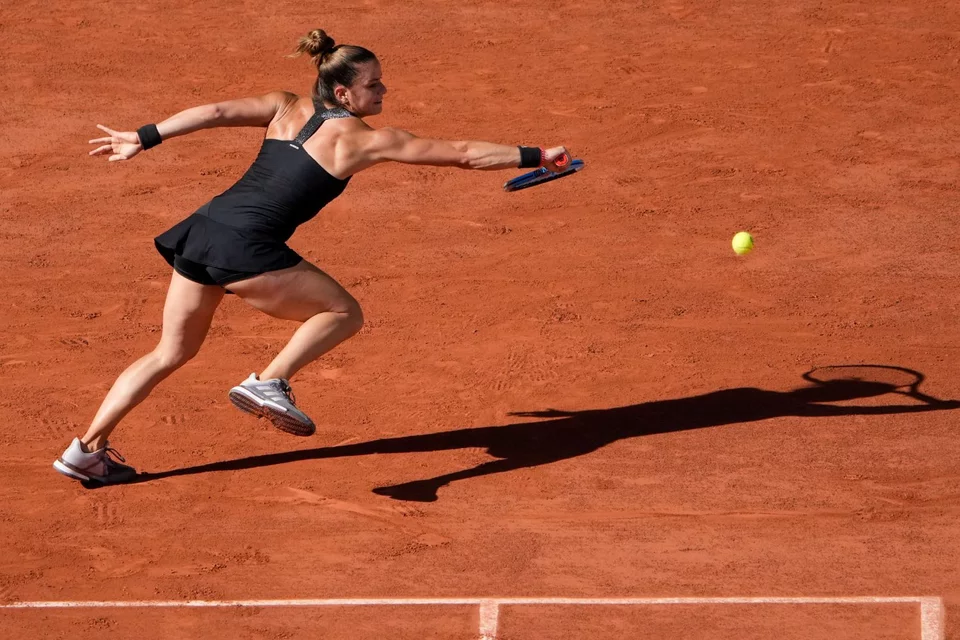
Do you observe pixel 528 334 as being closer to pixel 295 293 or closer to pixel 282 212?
pixel 295 293

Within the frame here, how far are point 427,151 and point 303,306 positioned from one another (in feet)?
3.38

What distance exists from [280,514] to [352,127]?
2.03 m

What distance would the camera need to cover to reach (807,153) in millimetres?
11078

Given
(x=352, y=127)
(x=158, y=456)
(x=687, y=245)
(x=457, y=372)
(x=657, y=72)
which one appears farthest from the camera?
(x=657, y=72)

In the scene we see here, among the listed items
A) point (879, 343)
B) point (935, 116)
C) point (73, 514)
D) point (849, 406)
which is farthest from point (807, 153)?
point (73, 514)

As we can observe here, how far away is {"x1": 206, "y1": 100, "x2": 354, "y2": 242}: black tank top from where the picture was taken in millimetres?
6695

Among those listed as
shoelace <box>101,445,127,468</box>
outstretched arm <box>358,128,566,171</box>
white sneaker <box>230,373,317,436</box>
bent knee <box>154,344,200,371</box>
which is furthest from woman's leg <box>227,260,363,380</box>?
shoelace <box>101,445,127,468</box>

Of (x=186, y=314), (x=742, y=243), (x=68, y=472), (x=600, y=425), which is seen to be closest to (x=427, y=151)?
(x=186, y=314)

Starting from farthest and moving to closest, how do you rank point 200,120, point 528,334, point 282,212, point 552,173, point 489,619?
1. point 528,334
2. point 552,173
3. point 200,120
4. point 282,212
5. point 489,619

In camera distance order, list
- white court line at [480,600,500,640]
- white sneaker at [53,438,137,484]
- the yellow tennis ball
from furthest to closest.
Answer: the yellow tennis ball
white sneaker at [53,438,137,484]
white court line at [480,600,500,640]

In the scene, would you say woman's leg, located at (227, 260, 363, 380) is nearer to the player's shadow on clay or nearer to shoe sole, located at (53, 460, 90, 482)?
the player's shadow on clay

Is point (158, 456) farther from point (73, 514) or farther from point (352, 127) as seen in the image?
point (352, 127)

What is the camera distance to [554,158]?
6.86 meters

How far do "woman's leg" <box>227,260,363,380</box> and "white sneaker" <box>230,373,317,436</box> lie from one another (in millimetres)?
117
